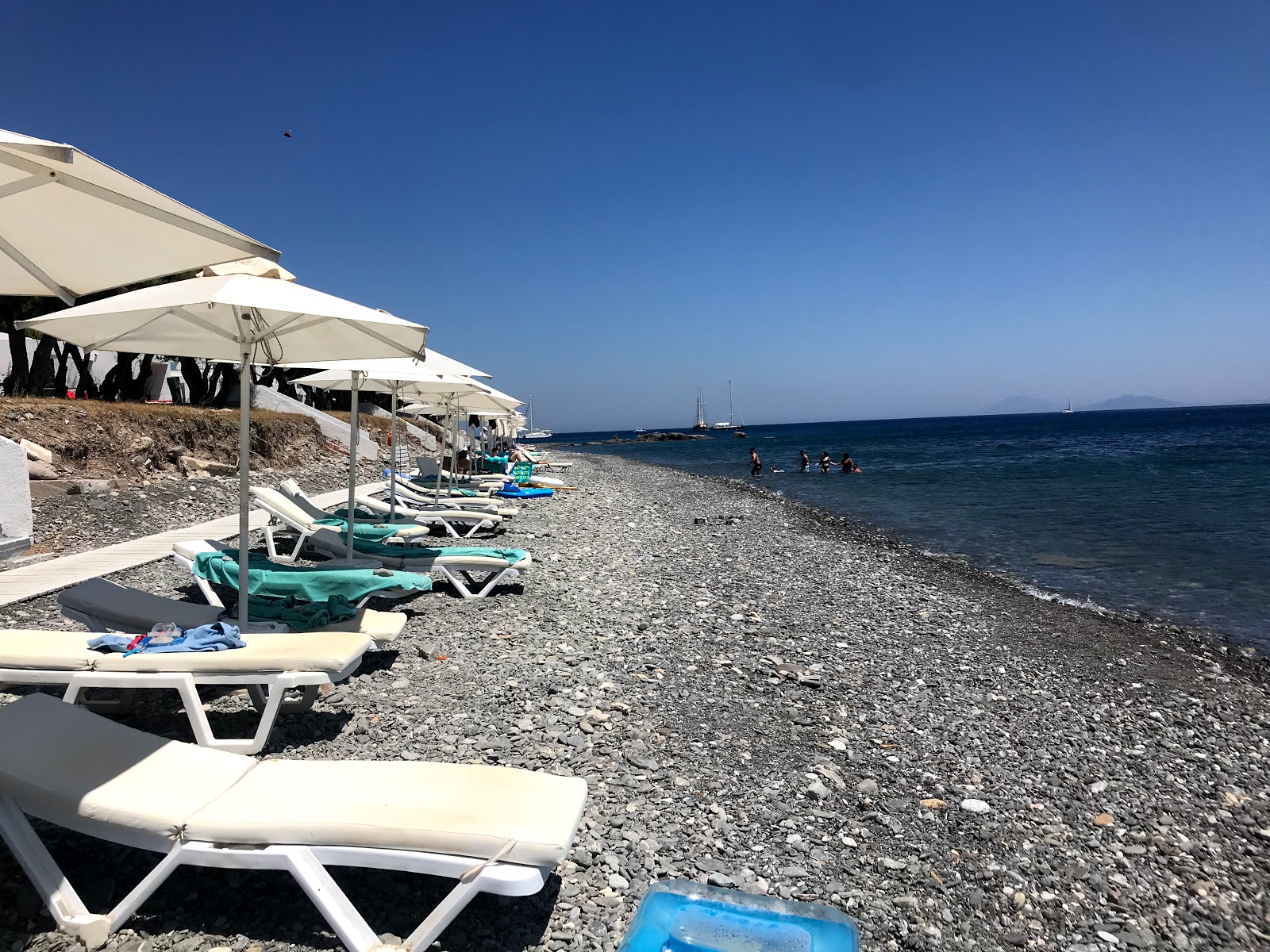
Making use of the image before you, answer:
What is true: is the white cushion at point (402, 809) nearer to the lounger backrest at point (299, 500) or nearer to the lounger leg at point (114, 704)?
the lounger leg at point (114, 704)

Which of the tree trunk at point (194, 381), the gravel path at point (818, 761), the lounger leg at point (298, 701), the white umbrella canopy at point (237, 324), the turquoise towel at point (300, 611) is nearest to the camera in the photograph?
the gravel path at point (818, 761)

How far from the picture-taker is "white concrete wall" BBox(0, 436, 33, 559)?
841 centimetres

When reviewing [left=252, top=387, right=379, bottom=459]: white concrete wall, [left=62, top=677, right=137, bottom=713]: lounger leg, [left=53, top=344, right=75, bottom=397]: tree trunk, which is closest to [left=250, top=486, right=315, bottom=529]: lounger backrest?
[left=62, top=677, right=137, bottom=713]: lounger leg

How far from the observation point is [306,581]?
6.30m

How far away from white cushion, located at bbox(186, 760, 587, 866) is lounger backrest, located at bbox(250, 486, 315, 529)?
678cm

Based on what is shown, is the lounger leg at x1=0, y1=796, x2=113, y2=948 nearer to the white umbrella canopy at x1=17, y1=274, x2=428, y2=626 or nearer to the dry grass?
the white umbrella canopy at x1=17, y1=274, x2=428, y2=626

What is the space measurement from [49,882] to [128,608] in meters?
2.81

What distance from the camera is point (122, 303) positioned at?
15.9 ft

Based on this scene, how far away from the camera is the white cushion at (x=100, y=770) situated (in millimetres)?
2887

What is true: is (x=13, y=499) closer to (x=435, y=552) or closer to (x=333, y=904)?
(x=435, y=552)

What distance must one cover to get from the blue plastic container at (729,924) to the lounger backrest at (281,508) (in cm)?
775

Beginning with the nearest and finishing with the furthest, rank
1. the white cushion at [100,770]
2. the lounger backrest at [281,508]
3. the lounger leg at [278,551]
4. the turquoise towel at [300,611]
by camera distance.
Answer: the white cushion at [100,770] < the turquoise towel at [300,611] < the lounger backrest at [281,508] < the lounger leg at [278,551]

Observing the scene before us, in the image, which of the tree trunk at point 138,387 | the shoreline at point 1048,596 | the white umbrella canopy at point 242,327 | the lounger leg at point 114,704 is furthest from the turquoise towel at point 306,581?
the tree trunk at point 138,387

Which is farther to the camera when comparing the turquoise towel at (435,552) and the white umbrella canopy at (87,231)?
the turquoise towel at (435,552)
